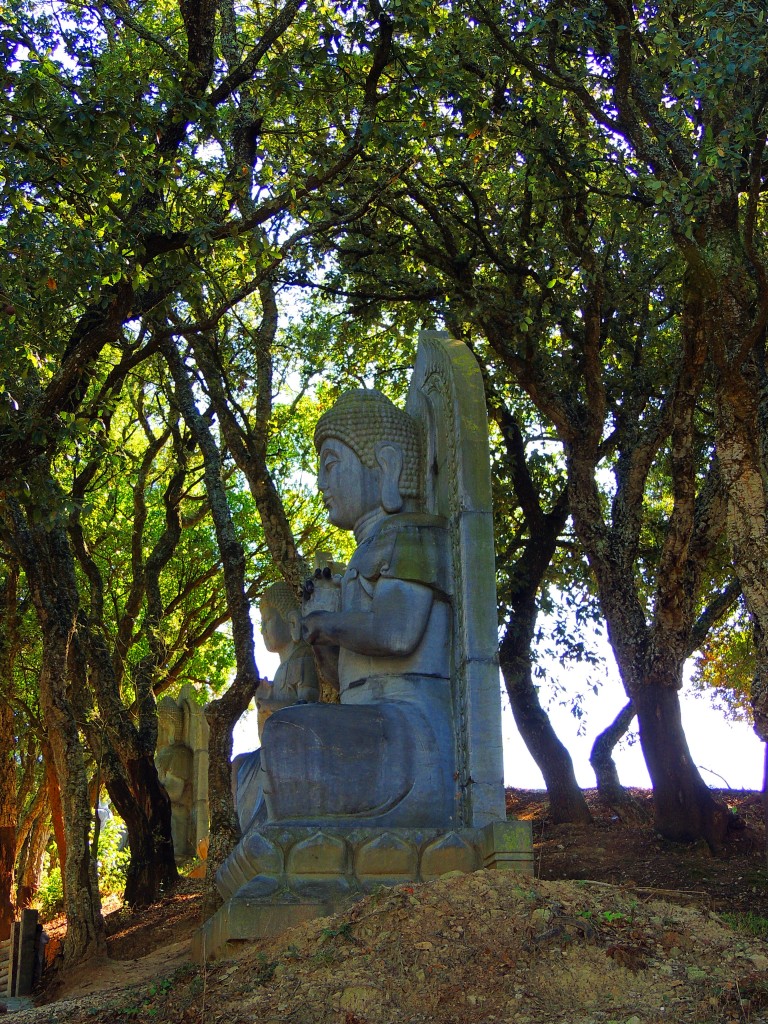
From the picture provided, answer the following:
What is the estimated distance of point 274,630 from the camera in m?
9.15

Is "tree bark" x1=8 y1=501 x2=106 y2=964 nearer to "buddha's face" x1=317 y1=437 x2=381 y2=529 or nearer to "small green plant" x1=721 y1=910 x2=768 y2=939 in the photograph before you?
"buddha's face" x1=317 y1=437 x2=381 y2=529

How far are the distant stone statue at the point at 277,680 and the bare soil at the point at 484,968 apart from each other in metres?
1.34

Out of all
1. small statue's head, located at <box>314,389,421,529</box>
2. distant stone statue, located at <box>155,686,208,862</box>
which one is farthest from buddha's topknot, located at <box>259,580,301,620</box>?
distant stone statue, located at <box>155,686,208,862</box>

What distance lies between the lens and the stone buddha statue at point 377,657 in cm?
685

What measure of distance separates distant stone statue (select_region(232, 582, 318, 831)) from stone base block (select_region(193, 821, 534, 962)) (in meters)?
0.70

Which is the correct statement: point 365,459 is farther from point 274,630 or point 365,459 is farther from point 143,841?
point 143,841

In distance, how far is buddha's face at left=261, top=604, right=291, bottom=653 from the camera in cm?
911

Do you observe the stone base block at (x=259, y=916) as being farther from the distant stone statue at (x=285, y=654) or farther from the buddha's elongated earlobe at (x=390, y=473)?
the buddha's elongated earlobe at (x=390, y=473)

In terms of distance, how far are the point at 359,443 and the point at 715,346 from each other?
11.6 ft

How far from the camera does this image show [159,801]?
1327cm

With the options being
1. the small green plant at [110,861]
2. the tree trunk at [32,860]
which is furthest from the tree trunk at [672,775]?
the tree trunk at [32,860]

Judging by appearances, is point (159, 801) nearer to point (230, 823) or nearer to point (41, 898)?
point (230, 823)

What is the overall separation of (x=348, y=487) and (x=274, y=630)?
1.58 metres

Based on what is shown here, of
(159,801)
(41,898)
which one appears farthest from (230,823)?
(41,898)
